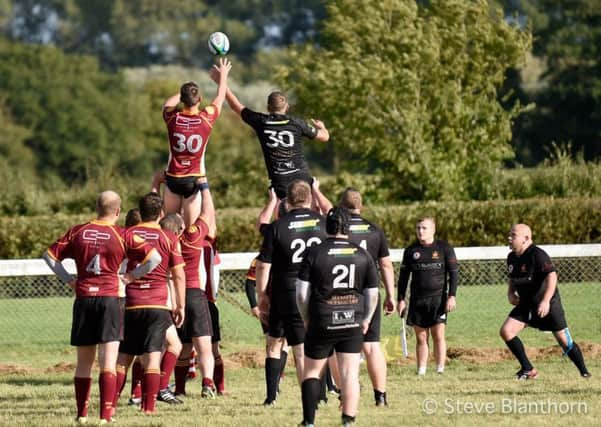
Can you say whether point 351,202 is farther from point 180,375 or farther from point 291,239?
point 180,375

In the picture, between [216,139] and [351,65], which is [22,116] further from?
[351,65]

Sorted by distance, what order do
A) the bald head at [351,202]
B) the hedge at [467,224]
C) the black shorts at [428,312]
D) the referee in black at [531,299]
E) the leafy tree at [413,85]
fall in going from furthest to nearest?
the leafy tree at [413,85] < the hedge at [467,224] < the black shorts at [428,312] < the referee in black at [531,299] < the bald head at [351,202]

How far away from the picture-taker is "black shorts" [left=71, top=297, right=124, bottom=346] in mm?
11406

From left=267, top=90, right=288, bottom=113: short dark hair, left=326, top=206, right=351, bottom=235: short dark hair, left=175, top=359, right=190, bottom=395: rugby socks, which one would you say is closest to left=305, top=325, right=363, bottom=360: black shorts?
left=326, top=206, right=351, bottom=235: short dark hair

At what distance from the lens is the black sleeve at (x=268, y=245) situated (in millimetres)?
11844

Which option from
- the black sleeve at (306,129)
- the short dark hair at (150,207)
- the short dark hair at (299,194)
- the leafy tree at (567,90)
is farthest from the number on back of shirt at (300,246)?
the leafy tree at (567,90)

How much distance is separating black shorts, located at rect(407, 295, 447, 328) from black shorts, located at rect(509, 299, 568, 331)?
141 centimetres

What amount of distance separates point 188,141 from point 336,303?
450cm

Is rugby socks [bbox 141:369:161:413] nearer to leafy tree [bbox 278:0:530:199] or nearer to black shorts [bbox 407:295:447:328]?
black shorts [bbox 407:295:447:328]

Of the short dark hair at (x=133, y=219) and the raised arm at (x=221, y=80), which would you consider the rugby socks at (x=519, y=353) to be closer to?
the raised arm at (x=221, y=80)

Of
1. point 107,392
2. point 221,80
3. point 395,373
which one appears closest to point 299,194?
point 107,392

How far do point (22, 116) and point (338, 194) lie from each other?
58.4 meters

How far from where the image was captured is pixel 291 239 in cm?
1186

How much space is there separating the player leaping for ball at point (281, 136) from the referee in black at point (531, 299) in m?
2.78
